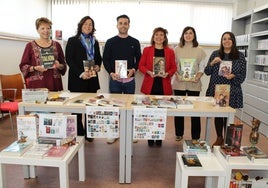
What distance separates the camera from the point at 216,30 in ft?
19.6

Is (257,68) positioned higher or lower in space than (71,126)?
higher

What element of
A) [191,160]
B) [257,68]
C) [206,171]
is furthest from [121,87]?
[257,68]

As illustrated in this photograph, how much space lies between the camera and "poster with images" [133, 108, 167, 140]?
6.98ft

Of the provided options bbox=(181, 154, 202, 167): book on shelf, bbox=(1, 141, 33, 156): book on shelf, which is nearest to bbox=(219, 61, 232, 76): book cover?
bbox=(181, 154, 202, 167): book on shelf

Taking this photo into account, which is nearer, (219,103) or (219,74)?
(219,103)

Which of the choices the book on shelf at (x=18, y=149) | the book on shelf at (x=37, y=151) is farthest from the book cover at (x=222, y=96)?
the book on shelf at (x=18, y=149)

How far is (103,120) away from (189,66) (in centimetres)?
135

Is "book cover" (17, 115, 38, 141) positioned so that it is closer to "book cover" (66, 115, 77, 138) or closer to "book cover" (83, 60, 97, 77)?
"book cover" (66, 115, 77, 138)

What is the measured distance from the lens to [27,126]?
2.08 m

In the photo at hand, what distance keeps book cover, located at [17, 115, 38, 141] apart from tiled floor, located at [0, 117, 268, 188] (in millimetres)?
484

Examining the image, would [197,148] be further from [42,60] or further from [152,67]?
[42,60]

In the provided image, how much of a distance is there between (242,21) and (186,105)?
3.90 metres

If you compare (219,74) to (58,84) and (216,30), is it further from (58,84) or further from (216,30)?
(216,30)

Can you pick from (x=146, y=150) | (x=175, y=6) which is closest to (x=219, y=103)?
(x=146, y=150)
